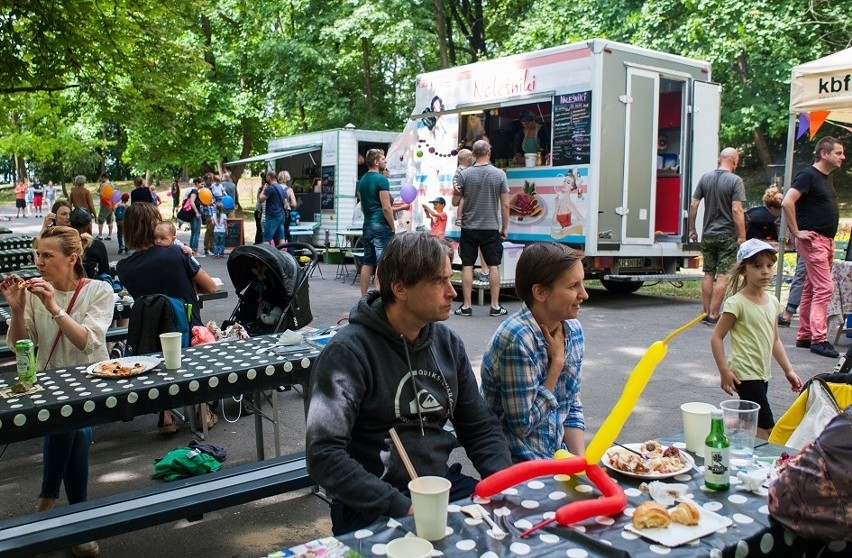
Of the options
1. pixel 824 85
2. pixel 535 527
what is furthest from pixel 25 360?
pixel 824 85

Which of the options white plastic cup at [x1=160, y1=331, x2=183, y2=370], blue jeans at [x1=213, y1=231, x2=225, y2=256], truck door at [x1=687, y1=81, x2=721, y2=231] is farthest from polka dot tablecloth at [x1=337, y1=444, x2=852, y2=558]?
blue jeans at [x1=213, y1=231, x2=225, y2=256]

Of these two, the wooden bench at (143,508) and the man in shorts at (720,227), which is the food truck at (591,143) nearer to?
the man in shorts at (720,227)

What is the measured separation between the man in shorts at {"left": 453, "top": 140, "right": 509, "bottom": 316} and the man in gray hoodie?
683 cm

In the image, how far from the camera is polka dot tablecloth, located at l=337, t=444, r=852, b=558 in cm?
179

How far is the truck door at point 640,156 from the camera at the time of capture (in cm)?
987

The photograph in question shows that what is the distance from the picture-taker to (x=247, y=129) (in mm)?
28672

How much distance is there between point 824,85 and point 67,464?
717 centimetres

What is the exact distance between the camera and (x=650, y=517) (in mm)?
1899

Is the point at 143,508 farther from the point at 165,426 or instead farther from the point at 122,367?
the point at 165,426

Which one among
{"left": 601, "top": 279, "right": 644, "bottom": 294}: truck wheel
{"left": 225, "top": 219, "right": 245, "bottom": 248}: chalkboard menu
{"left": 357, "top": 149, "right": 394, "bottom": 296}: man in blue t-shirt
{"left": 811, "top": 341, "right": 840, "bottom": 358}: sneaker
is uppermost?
{"left": 357, "top": 149, "right": 394, "bottom": 296}: man in blue t-shirt

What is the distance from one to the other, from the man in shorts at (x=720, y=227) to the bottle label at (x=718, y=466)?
22.2 feet

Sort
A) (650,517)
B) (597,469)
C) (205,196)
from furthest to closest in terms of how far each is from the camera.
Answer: (205,196) → (597,469) → (650,517)

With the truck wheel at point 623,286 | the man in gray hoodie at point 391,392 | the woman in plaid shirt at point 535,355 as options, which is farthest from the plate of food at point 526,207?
the man in gray hoodie at point 391,392

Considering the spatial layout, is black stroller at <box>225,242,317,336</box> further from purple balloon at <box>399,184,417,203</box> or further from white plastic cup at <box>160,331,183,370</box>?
purple balloon at <box>399,184,417,203</box>
